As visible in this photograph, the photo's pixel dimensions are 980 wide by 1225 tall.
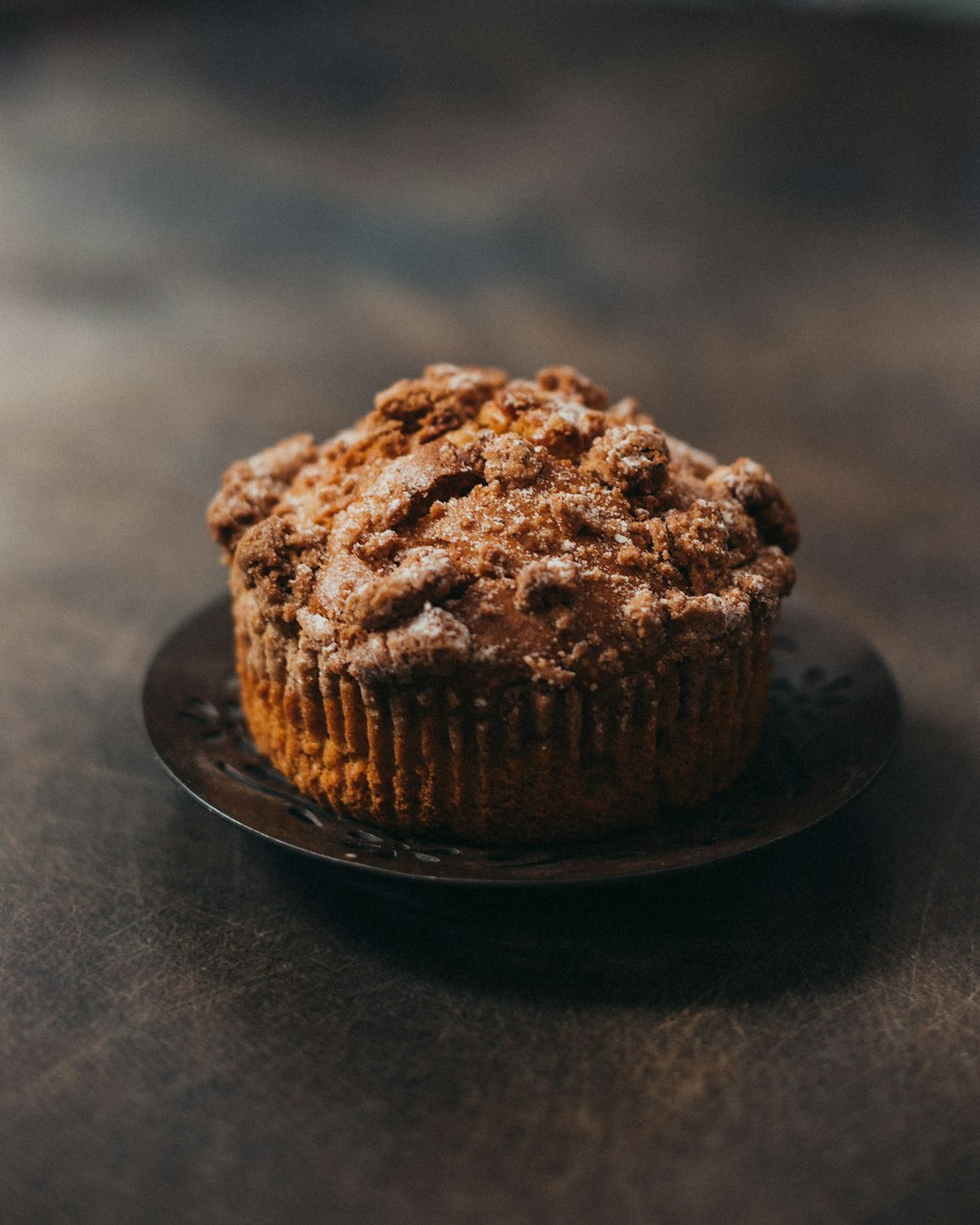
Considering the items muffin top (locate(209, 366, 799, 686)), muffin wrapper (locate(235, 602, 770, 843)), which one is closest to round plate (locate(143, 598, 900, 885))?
muffin wrapper (locate(235, 602, 770, 843))

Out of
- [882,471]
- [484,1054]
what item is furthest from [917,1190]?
[882,471]

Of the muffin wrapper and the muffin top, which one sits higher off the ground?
the muffin top

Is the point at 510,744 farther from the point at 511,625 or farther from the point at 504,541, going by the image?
the point at 504,541

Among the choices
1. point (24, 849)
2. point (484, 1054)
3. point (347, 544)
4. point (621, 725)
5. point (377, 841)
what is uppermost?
point (347, 544)

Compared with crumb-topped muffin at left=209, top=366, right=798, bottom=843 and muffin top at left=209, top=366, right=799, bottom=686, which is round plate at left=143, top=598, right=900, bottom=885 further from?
muffin top at left=209, top=366, right=799, bottom=686

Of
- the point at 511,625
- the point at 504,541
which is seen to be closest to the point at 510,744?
the point at 511,625

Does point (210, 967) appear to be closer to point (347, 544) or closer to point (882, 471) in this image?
point (347, 544)
